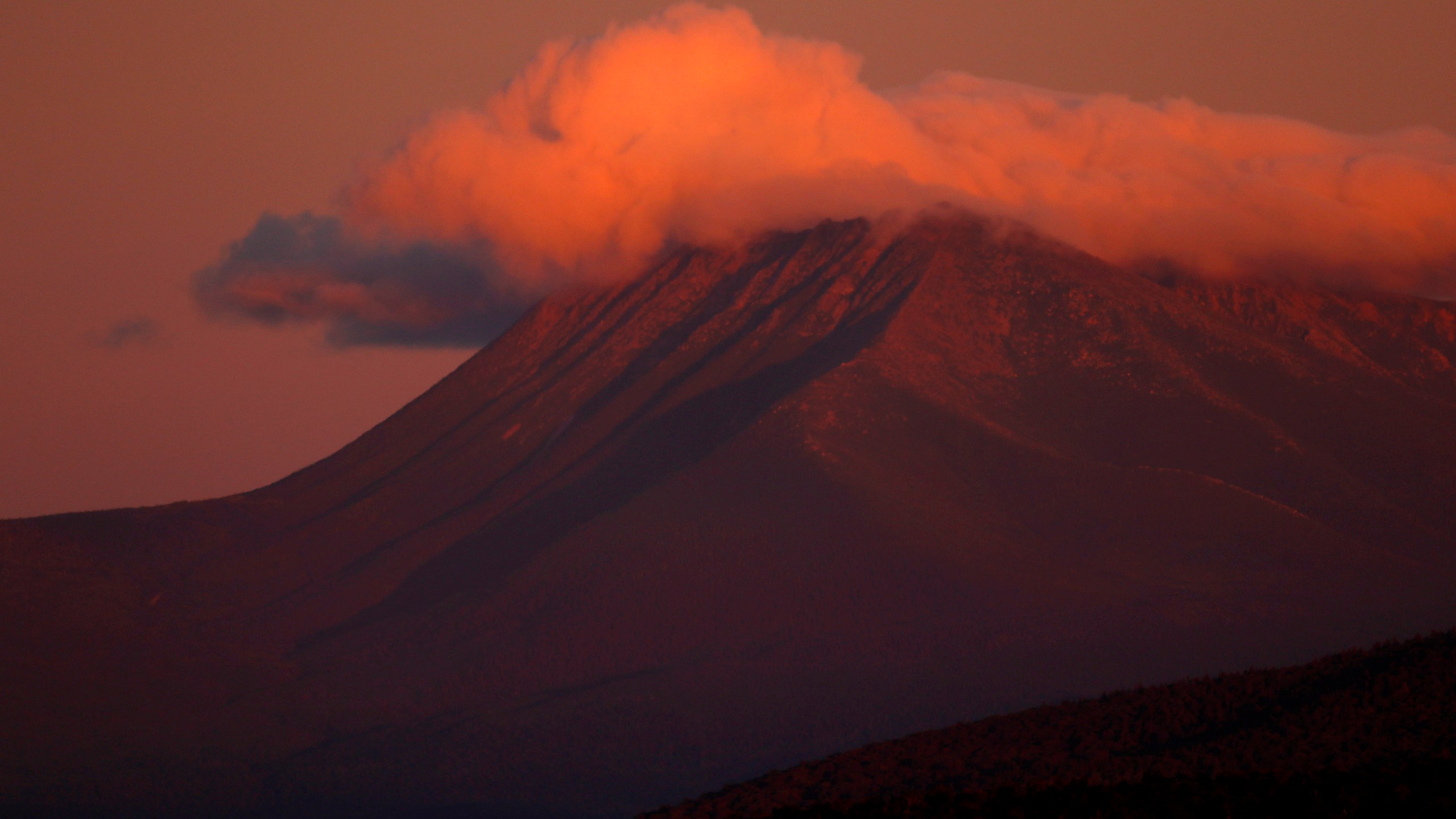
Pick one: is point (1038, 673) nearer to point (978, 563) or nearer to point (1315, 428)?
point (978, 563)

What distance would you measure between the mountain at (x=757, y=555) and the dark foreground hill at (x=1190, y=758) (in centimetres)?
5380

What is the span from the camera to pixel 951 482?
14075 centimetres

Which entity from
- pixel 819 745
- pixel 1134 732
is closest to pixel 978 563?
pixel 819 745

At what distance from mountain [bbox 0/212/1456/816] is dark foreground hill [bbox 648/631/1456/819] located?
53.8m

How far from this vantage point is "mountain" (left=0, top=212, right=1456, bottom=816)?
374 feet

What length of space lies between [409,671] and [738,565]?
93.6 ft

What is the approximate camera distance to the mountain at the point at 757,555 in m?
114

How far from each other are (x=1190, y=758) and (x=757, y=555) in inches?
3632

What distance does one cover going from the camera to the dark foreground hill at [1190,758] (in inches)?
1192

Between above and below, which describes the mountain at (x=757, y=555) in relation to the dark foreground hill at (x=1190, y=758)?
above

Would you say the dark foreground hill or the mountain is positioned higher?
the mountain

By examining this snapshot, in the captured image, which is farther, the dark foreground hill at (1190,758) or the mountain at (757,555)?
the mountain at (757,555)

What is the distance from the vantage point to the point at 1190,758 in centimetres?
4103

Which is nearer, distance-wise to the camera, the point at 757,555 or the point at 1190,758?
the point at 1190,758
